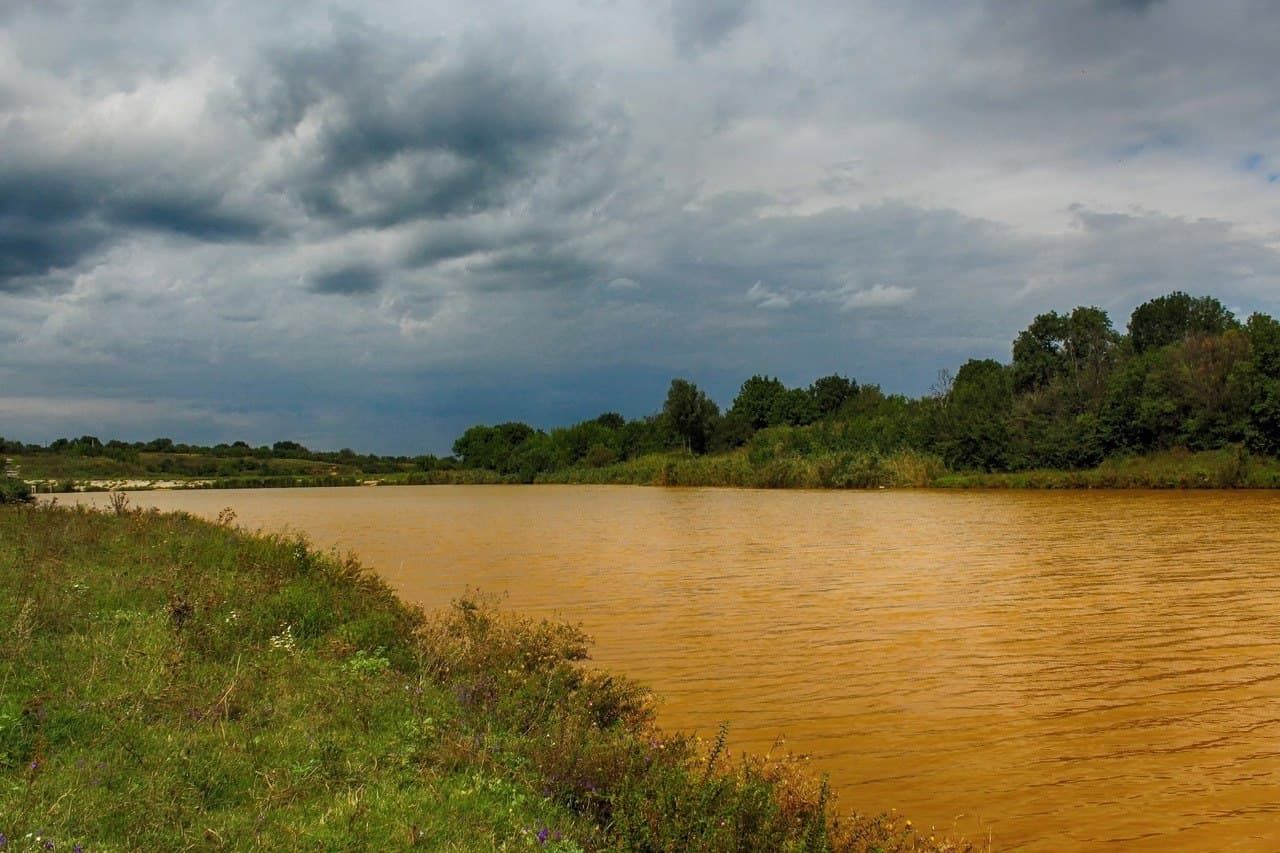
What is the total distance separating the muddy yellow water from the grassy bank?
1578mm

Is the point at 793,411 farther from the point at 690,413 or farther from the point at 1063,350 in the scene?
the point at 1063,350

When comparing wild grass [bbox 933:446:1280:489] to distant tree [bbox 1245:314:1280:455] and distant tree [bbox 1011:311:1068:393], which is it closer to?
distant tree [bbox 1245:314:1280:455]

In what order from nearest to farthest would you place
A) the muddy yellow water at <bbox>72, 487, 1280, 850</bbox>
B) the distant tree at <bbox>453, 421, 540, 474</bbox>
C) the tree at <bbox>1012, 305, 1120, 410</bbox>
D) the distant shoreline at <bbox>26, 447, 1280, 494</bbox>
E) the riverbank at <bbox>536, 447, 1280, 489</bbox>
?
the muddy yellow water at <bbox>72, 487, 1280, 850</bbox>, the riverbank at <bbox>536, 447, 1280, 489</bbox>, the distant shoreline at <bbox>26, 447, 1280, 494</bbox>, the tree at <bbox>1012, 305, 1120, 410</bbox>, the distant tree at <bbox>453, 421, 540, 474</bbox>

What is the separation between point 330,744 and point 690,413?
107108 millimetres

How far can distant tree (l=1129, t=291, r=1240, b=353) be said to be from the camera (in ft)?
277

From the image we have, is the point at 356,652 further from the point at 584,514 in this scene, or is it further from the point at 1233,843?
the point at 584,514

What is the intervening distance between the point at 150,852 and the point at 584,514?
41427 millimetres

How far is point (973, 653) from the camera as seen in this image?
12805 millimetres

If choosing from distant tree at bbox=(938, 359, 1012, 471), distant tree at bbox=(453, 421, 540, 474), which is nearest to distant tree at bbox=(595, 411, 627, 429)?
distant tree at bbox=(453, 421, 540, 474)

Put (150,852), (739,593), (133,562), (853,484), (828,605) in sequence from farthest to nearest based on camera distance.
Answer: (853,484) < (739,593) < (828,605) < (133,562) < (150,852)

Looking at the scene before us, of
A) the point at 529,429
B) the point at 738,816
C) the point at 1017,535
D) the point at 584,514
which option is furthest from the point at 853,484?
the point at 529,429

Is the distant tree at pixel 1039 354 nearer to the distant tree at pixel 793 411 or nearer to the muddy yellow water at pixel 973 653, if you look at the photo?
the distant tree at pixel 793 411

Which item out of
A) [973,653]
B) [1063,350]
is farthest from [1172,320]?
[973,653]

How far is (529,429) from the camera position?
154 meters
